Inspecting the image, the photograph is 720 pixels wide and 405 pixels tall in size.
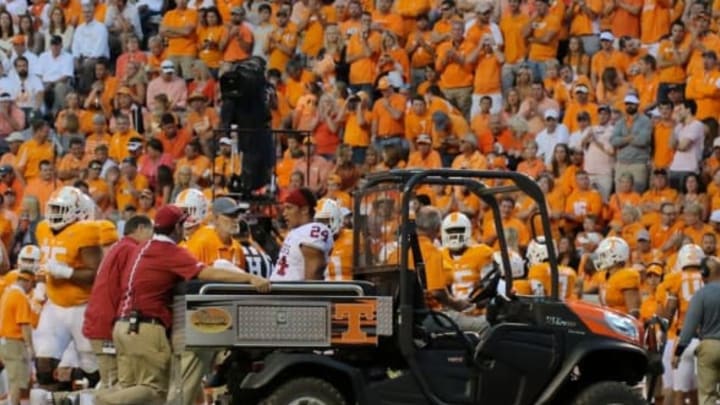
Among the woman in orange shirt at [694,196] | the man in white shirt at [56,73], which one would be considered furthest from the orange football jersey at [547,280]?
the man in white shirt at [56,73]

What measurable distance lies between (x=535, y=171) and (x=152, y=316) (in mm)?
10649

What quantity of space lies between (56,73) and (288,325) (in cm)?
1620

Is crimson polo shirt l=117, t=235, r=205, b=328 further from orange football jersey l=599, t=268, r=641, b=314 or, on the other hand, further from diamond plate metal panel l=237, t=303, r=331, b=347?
orange football jersey l=599, t=268, r=641, b=314

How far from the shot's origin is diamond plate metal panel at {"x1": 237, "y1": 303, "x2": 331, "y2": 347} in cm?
1625

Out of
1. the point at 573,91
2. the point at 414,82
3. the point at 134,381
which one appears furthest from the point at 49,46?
the point at 134,381

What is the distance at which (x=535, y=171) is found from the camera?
26.9 meters

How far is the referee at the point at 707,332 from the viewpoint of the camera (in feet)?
65.2

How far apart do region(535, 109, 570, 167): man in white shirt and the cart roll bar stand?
11.1 m

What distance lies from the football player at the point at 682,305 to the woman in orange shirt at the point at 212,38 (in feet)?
33.8

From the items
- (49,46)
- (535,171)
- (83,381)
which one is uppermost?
(49,46)

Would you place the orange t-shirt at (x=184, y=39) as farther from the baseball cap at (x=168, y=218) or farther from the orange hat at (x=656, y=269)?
the baseball cap at (x=168, y=218)

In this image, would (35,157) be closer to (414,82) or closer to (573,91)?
(414,82)

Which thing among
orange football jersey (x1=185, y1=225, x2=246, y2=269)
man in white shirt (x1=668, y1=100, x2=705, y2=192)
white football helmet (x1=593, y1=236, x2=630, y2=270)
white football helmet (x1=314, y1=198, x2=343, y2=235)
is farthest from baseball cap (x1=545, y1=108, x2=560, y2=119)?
orange football jersey (x1=185, y1=225, x2=246, y2=269)

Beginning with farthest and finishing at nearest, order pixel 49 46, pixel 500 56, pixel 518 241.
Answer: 1. pixel 49 46
2. pixel 500 56
3. pixel 518 241
